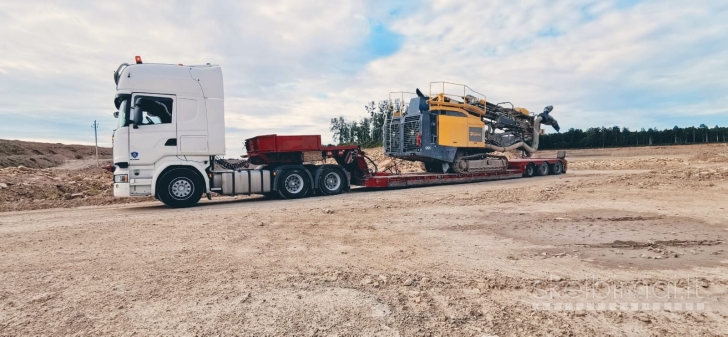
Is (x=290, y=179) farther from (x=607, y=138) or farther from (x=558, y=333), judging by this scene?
(x=607, y=138)

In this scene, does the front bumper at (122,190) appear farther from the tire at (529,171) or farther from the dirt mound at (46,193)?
the tire at (529,171)

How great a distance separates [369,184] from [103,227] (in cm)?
834

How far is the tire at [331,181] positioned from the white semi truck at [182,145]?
0.46 metres

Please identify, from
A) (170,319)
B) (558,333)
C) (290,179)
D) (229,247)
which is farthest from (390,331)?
(290,179)

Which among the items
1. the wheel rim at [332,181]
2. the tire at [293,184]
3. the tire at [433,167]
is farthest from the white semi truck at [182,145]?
the tire at [433,167]

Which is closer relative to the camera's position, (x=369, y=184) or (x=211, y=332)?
(x=211, y=332)

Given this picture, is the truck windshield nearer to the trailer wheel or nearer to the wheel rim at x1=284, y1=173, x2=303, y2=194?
the wheel rim at x1=284, y1=173, x2=303, y2=194

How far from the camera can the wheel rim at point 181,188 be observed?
10325 mm

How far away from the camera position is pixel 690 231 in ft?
19.2

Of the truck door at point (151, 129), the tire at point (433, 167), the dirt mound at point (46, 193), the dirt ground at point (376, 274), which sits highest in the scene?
the truck door at point (151, 129)

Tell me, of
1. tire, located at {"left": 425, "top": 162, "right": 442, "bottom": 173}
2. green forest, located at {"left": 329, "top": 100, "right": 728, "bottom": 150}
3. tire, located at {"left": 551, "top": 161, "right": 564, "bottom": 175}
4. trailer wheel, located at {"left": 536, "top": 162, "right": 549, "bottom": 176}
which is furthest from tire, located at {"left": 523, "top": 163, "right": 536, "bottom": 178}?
green forest, located at {"left": 329, "top": 100, "right": 728, "bottom": 150}

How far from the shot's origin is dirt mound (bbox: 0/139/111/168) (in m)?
34.1

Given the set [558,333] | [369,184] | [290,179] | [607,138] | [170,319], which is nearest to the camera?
[558,333]

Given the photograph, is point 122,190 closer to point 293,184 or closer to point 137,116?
point 137,116
